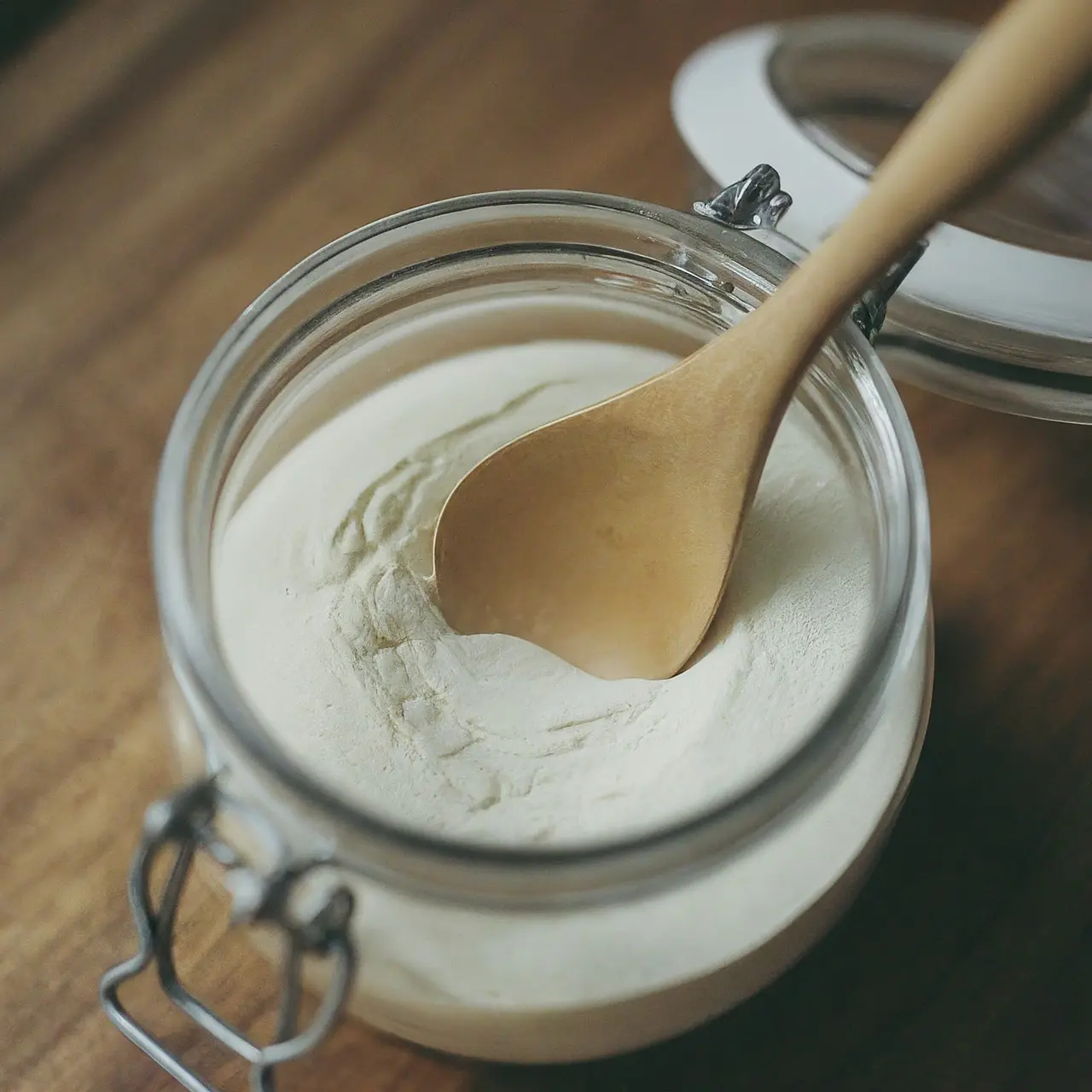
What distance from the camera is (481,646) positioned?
1.49ft

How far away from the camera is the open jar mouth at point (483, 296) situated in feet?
1.09

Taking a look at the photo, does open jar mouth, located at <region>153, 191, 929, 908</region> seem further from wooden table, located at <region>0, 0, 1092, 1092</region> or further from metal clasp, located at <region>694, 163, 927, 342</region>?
wooden table, located at <region>0, 0, 1092, 1092</region>

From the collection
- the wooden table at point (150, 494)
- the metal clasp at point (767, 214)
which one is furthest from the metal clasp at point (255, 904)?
the metal clasp at point (767, 214)

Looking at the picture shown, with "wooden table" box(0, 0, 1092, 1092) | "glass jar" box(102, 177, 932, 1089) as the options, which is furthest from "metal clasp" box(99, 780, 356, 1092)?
"wooden table" box(0, 0, 1092, 1092)

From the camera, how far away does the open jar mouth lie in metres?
0.33

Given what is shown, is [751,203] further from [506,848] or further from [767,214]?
[506,848]

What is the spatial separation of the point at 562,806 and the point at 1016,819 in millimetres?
229

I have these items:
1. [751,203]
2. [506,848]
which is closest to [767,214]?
[751,203]

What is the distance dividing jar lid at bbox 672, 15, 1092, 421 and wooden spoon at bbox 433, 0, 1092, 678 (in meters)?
0.11

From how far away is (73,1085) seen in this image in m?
0.47

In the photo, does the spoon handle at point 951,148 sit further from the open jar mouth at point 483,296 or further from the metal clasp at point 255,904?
the metal clasp at point 255,904

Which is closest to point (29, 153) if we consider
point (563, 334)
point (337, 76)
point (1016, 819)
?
point (337, 76)

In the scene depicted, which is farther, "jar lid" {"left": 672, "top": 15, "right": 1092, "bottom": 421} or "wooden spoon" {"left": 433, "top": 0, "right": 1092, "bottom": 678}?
"jar lid" {"left": 672, "top": 15, "right": 1092, "bottom": 421}

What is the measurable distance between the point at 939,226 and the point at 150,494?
0.38m
